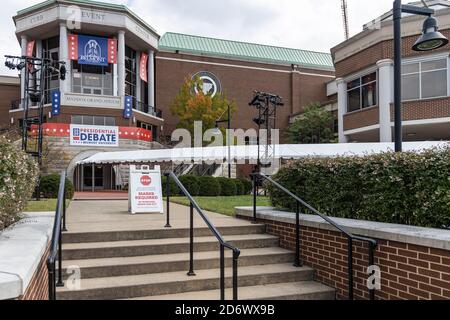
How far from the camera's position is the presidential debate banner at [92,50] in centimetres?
3478

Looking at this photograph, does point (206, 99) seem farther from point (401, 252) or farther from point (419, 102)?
point (401, 252)

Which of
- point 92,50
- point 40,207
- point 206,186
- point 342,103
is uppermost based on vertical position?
point 92,50

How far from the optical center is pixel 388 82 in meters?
22.7

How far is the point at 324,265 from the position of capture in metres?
5.82

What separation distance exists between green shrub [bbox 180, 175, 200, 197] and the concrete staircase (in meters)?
12.8

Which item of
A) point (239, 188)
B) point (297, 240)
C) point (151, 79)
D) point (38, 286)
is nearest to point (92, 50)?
point (151, 79)

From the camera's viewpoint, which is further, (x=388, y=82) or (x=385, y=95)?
(x=385, y=95)

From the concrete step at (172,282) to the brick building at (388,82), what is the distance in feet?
61.1

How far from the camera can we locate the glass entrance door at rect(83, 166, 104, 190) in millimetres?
34619

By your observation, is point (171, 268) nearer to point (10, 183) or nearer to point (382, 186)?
point (10, 183)

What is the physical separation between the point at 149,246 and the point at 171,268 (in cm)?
55

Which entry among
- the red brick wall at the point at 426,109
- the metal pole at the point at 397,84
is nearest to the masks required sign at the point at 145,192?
the metal pole at the point at 397,84

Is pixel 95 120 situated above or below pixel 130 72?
below

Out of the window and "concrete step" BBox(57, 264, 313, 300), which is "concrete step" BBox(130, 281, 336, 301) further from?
the window
